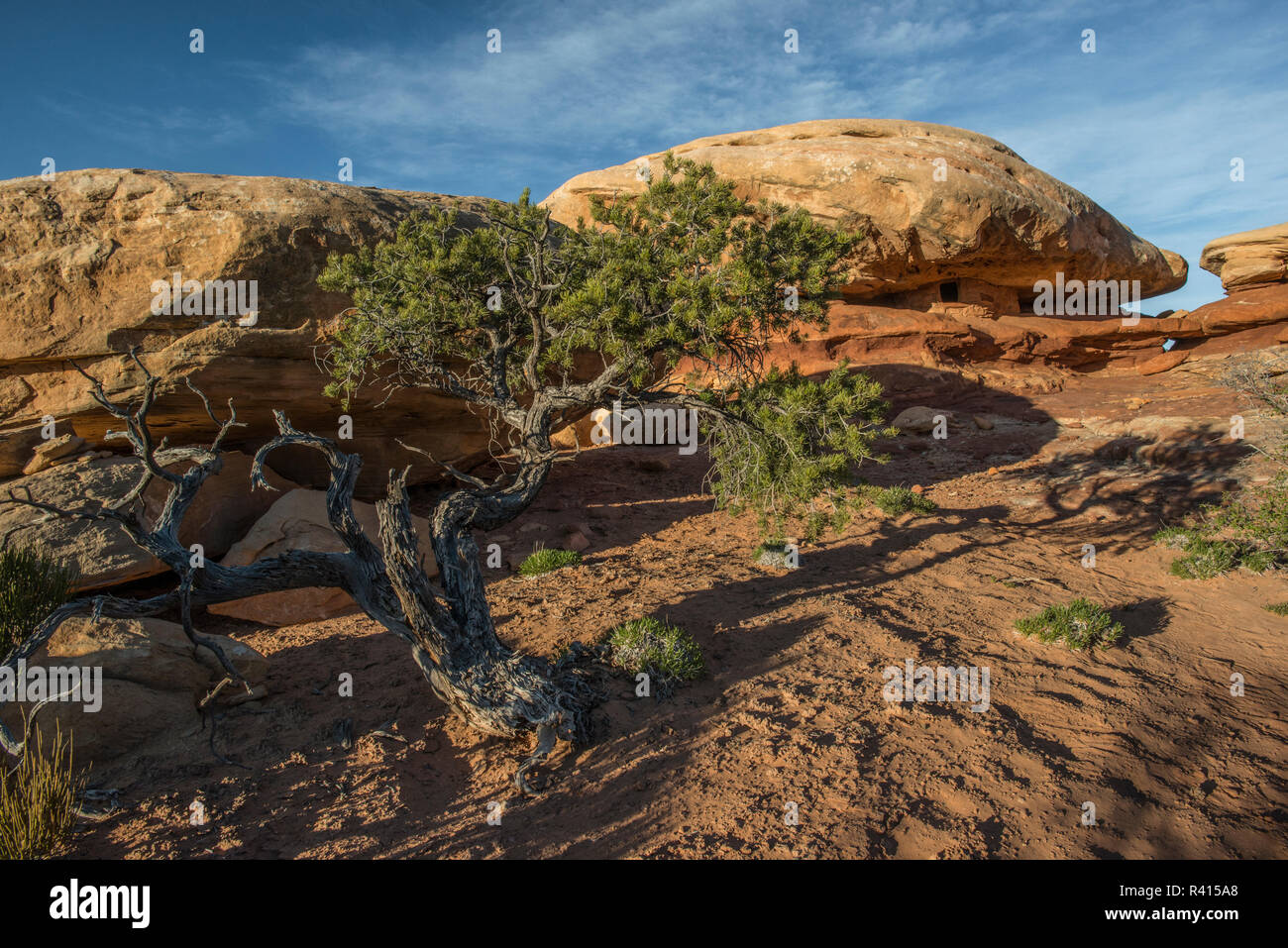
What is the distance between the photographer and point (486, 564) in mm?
11781

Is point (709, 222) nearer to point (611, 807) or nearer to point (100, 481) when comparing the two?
point (611, 807)

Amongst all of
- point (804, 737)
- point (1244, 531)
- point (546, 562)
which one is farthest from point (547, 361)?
point (1244, 531)

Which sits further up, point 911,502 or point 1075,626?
point 911,502

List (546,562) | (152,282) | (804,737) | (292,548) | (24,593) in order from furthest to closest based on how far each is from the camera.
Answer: (546,562) < (292,548) < (152,282) < (24,593) < (804,737)

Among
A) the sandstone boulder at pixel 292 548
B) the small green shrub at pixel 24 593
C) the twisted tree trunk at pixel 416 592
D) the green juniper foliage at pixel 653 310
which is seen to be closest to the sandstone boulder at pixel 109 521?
the sandstone boulder at pixel 292 548

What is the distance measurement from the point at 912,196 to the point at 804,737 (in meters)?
19.5

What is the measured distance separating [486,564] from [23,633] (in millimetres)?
6195

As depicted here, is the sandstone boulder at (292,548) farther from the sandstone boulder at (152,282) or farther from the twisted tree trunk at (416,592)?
the twisted tree trunk at (416,592)

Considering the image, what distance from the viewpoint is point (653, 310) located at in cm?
844

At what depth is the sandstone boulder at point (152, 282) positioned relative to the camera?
9.12 metres

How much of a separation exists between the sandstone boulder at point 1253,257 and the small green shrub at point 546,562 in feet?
102

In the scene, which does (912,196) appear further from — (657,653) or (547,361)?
(657,653)

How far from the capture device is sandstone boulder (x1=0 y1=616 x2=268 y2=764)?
20.4ft
